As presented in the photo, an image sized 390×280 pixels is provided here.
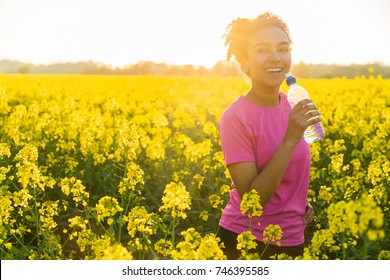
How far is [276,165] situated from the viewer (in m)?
2.72

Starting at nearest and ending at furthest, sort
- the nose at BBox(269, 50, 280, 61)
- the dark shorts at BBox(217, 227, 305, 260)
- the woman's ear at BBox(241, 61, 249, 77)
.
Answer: the nose at BBox(269, 50, 280, 61) < the dark shorts at BBox(217, 227, 305, 260) < the woman's ear at BBox(241, 61, 249, 77)

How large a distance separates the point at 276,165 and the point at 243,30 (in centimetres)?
84

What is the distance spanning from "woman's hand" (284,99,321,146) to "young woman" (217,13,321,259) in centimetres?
28

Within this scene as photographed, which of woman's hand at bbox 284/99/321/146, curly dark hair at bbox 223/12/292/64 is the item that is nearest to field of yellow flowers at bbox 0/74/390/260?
woman's hand at bbox 284/99/321/146

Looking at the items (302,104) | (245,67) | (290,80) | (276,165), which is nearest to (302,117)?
(302,104)

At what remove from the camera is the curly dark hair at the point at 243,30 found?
121 inches

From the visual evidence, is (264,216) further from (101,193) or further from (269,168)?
(101,193)

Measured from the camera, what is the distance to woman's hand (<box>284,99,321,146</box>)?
2.57 metres

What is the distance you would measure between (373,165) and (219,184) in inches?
74.4

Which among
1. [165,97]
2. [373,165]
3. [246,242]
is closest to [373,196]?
Answer: [373,165]

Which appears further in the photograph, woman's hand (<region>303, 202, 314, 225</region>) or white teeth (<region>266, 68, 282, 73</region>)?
woman's hand (<region>303, 202, 314, 225</region>)

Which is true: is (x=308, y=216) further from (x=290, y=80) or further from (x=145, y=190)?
(x=145, y=190)

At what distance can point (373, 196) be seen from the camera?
3.43 metres

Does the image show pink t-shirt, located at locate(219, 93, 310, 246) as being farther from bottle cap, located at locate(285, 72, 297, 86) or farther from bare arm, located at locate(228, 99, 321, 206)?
bottle cap, located at locate(285, 72, 297, 86)
